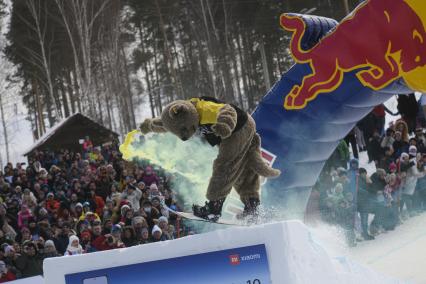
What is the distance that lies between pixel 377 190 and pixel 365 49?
10.8ft

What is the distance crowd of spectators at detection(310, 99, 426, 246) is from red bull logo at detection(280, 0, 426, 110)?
2.25 metres

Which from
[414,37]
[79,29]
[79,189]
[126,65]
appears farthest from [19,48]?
[414,37]

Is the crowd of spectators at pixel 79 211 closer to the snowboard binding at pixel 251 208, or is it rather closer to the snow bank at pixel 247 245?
the snowboard binding at pixel 251 208

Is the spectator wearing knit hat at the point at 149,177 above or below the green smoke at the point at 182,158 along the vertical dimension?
above

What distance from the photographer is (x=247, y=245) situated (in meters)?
3.04

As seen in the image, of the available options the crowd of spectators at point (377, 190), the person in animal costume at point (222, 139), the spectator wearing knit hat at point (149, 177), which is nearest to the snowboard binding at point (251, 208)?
the person in animal costume at point (222, 139)

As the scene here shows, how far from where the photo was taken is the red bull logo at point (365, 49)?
7199mm

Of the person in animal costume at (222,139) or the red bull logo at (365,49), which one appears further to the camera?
the red bull logo at (365,49)

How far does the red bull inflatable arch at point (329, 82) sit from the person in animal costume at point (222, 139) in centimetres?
277

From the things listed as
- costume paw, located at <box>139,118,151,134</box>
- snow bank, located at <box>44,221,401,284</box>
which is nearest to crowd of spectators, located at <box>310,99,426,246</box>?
costume paw, located at <box>139,118,151,134</box>

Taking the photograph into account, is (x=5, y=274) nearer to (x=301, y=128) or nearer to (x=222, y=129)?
(x=301, y=128)

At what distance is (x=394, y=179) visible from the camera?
1048 centimetres

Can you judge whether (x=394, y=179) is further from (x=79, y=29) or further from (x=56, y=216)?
(x=79, y=29)

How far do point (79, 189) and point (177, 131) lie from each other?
700cm
